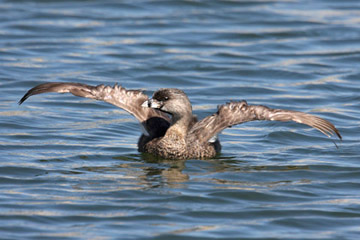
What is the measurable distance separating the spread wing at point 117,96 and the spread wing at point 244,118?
66cm

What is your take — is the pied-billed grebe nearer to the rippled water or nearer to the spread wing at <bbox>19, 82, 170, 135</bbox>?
the spread wing at <bbox>19, 82, 170, 135</bbox>

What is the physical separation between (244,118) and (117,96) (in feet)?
5.74

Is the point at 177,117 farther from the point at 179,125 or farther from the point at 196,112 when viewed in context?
the point at 196,112

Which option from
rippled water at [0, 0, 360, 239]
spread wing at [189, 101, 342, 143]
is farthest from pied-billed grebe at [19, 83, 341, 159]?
rippled water at [0, 0, 360, 239]

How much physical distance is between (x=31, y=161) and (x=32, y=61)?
650cm

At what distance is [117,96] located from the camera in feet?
34.6

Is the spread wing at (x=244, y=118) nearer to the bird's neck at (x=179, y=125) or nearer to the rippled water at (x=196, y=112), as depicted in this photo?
the bird's neck at (x=179, y=125)

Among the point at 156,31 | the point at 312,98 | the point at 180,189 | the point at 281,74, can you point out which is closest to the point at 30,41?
the point at 156,31

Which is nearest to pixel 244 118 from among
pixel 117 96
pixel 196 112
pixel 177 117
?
pixel 177 117

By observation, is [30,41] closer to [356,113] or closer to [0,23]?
[0,23]

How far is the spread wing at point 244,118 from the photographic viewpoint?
381 inches

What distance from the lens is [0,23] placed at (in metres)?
18.8

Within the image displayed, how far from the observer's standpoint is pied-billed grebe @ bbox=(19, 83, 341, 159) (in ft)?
32.4

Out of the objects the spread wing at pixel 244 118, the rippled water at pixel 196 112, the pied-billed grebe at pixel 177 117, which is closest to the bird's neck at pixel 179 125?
the pied-billed grebe at pixel 177 117
